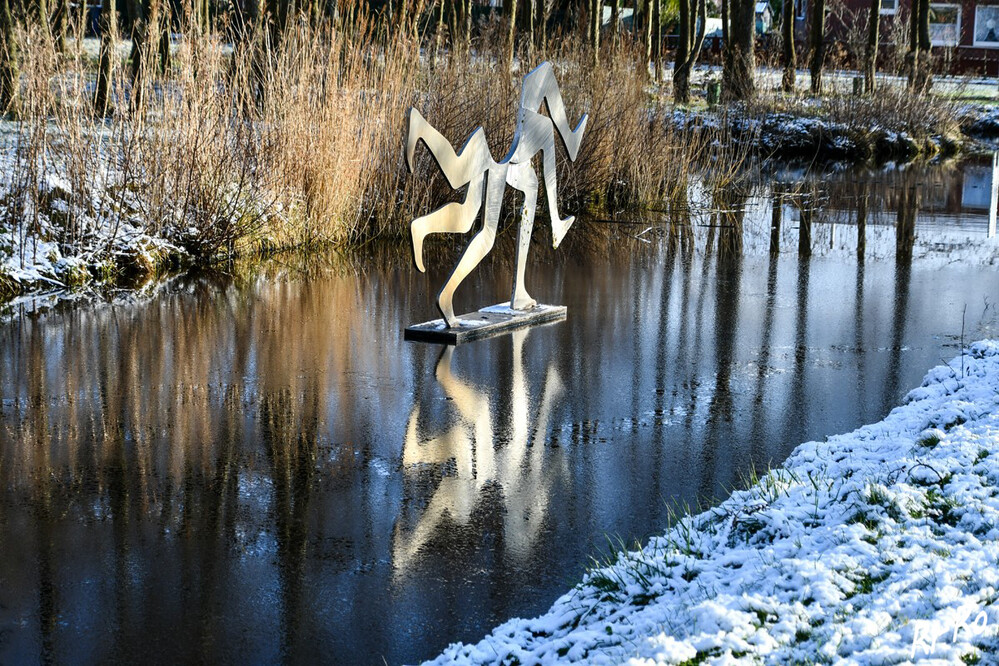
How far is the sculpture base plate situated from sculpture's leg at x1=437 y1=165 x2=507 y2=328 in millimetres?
120

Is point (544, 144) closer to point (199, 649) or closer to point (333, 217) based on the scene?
point (333, 217)

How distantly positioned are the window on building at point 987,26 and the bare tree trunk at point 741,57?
2404cm

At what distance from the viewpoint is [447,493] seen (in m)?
5.88

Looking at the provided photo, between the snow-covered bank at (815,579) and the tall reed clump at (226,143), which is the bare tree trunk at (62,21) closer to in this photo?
the tall reed clump at (226,143)

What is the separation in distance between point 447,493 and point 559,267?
7.05m

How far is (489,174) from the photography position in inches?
357

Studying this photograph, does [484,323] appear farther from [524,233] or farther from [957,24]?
[957,24]

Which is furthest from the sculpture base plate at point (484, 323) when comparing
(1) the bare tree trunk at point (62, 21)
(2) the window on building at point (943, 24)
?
(2) the window on building at point (943, 24)

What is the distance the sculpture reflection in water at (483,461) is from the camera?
17.7ft

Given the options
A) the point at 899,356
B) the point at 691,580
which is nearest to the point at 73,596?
the point at 691,580

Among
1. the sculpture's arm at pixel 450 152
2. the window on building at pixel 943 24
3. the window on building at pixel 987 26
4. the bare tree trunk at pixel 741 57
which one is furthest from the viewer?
the window on building at pixel 987 26

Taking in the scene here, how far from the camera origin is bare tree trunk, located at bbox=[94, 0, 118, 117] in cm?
1117

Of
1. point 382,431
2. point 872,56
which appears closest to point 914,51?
point 872,56

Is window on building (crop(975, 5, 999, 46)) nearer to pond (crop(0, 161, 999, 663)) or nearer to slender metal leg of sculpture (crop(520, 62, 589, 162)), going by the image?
pond (crop(0, 161, 999, 663))
